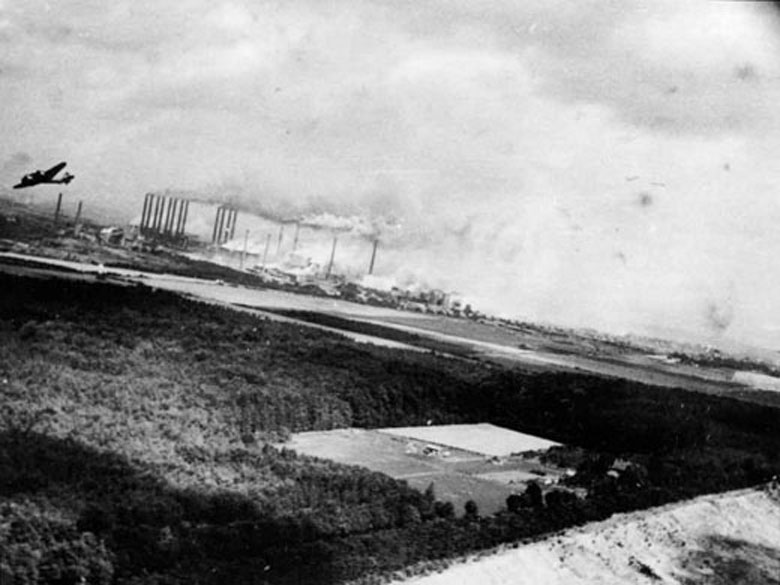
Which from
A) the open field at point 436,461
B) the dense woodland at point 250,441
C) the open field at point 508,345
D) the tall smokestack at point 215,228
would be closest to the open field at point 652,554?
the dense woodland at point 250,441

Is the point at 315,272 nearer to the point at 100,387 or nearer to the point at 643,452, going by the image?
the point at 100,387

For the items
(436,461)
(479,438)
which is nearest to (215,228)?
(436,461)

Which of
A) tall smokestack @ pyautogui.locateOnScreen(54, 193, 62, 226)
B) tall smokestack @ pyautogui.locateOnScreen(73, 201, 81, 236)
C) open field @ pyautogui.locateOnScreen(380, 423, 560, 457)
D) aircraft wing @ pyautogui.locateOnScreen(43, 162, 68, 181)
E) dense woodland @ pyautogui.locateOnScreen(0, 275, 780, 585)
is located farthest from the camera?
open field @ pyautogui.locateOnScreen(380, 423, 560, 457)

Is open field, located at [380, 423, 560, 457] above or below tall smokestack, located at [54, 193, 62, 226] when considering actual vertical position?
below

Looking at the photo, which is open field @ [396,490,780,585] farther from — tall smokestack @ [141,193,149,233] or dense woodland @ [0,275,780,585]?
tall smokestack @ [141,193,149,233]

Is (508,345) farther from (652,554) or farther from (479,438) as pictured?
(652,554)

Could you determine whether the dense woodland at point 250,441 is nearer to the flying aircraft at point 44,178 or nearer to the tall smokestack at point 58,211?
the tall smokestack at point 58,211

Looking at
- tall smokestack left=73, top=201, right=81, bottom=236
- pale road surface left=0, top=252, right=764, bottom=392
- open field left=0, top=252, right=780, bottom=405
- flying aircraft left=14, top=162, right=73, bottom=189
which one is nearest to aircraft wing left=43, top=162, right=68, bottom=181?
flying aircraft left=14, top=162, right=73, bottom=189
